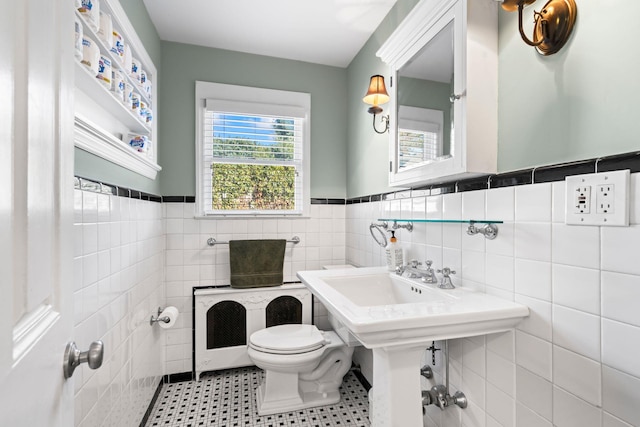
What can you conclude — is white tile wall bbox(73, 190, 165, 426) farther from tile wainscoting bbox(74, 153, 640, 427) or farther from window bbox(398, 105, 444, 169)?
window bbox(398, 105, 444, 169)

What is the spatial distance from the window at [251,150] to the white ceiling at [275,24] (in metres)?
0.30

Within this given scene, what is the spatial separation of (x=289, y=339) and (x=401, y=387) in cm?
102

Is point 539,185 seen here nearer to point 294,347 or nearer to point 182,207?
point 294,347

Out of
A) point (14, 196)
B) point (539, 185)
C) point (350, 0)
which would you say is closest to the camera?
point (14, 196)

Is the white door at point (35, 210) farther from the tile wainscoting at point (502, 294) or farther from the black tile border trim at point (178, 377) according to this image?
the black tile border trim at point (178, 377)

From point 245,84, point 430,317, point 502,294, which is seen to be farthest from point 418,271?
point 245,84

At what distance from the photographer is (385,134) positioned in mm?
1887

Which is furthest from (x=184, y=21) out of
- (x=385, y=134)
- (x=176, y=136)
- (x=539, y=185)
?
(x=539, y=185)

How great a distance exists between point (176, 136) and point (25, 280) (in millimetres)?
2016

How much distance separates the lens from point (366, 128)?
2.15 m

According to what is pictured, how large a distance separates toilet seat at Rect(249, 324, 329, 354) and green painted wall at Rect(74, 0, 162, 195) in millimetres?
1139

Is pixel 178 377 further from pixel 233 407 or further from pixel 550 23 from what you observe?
pixel 550 23

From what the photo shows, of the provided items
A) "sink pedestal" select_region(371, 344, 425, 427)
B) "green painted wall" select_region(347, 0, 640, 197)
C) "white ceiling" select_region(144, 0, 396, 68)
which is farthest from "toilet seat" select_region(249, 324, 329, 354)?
"white ceiling" select_region(144, 0, 396, 68)

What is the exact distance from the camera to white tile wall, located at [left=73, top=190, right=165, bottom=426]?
3.39ft
